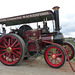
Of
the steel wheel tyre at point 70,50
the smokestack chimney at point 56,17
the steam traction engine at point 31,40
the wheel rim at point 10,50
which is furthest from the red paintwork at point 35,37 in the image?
the steel wheel tyre at point 70,50

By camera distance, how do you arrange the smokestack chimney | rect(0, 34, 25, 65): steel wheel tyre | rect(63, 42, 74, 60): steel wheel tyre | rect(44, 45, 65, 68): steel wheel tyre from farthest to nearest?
rect(63, 42, 74, 60): steel wheel tyre, the smokestack chimney, rect(0, 34, 25, 65): steel wheel tyre, rect(44, 45, 65, 68): steel wheel tyre

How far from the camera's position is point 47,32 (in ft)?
11.9

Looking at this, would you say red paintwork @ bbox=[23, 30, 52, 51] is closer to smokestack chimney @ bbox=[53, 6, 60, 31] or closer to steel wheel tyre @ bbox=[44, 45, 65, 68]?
smokestack chimney @ bbox=[53, 6, 60, 31]

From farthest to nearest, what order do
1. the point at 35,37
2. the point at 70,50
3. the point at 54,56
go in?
the point at 70,50
the point at 35,37
the point at 54,56

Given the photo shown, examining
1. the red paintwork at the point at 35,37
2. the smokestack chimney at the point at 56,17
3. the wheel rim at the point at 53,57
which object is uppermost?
the smokestack chimney at the point at 56,17

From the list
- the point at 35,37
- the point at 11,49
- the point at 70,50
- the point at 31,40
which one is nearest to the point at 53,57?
the point at 31,40

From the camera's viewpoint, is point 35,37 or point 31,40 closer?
point 31,40

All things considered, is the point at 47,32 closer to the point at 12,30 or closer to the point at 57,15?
the point at 57,15

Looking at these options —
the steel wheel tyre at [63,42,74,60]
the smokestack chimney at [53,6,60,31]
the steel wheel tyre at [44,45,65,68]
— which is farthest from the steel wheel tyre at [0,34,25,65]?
the steel wheel tyre at [63,42,74,60]

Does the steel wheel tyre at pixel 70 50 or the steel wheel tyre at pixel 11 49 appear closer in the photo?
the steel wheel tyre at pixel 11 49

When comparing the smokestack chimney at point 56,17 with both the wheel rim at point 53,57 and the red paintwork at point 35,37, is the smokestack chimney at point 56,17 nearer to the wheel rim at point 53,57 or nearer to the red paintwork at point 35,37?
the red paintwork at point 35,37

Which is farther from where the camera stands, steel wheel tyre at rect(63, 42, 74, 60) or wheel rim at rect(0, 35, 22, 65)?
steel wheel tyre at rect(63, 42, 74, 60)

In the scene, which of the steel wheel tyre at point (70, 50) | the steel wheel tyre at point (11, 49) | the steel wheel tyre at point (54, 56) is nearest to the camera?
the steel wheel tyre at point (54, 56)

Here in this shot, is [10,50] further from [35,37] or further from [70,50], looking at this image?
[70,50]
